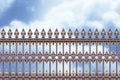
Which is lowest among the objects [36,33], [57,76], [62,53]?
[57,76]

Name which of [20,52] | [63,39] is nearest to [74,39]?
[63,39]

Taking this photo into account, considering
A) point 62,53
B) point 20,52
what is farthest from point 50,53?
point 20,52

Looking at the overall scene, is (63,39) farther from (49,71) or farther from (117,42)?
(117,42)

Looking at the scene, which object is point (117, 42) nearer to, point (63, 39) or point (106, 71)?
point (106, 71)

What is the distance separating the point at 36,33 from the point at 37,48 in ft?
2.07

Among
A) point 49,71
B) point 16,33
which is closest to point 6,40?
point 16,33

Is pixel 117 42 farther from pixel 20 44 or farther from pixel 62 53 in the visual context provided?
pixel 20 44

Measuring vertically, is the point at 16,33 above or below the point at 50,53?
above

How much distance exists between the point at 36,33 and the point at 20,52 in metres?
1.04

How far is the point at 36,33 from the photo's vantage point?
12.1 meters

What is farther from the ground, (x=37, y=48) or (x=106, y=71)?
(x=37, y=48)

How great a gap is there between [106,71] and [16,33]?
13.5 ft

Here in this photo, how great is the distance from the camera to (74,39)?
1202cm

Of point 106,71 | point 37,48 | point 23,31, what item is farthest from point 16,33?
point 106,71
